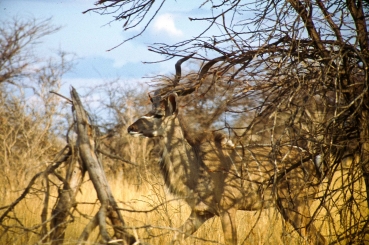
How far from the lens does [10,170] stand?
9.16m

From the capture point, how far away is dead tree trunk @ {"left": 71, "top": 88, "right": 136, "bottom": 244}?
3.01 metres

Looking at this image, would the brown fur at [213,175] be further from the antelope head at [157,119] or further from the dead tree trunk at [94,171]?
Result: the dead tree trunk at [94,171]

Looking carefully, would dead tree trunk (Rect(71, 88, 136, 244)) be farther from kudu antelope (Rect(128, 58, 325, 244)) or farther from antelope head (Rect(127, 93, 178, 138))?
antelope head (Rect(127, 93, 178, 138))

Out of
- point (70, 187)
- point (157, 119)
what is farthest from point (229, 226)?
point (70, 187)

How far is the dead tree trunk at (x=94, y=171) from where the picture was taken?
3.01m

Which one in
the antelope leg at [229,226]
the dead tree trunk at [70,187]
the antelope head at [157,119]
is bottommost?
the antelope leg at [229,226]

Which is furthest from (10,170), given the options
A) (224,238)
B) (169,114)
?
(224,238)

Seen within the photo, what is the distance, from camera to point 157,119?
586 centimetres

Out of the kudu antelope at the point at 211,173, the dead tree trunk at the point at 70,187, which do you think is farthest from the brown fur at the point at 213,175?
the dead tree trunk at the point at 70,187

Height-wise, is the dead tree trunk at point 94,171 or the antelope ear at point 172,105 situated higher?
the antelope ear at point 172,105

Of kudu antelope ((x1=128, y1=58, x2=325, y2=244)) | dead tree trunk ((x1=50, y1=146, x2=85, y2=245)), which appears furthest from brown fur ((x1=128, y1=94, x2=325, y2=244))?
dead tree trunk ((x1=50, y1=146, x2=85, y2=245))

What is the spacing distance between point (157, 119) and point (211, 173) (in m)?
0.96

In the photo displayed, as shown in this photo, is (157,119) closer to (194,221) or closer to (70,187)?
(194,221)

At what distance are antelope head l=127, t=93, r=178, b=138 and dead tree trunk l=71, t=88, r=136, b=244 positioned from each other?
2.39m
